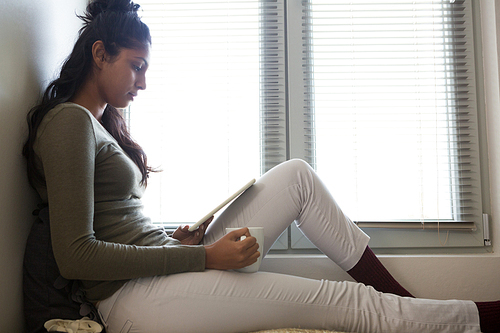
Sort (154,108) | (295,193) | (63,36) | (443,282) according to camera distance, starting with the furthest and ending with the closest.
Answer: (154,108) → (443,282) → (63,36) → (295,193)

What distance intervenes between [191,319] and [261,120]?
0.96 m

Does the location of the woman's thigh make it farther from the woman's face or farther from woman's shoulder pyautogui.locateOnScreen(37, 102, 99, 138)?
the woman's face

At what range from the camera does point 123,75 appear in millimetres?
1072

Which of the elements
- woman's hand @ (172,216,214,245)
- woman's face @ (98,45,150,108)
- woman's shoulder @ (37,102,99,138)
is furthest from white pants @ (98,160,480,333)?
woman's face @ (98,45,150,108)

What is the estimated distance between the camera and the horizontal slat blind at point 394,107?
1.58 meters

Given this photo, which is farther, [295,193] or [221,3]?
[221,3]

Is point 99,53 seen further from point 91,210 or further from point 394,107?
point 394,107

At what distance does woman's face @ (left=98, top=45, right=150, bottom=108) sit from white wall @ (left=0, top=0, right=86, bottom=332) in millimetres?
201

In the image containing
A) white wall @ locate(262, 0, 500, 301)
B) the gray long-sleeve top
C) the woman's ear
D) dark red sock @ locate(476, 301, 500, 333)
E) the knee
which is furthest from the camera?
white wall @ locate(262, 0, 500, 301)

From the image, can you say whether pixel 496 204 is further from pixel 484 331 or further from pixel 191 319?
pixel 191 319

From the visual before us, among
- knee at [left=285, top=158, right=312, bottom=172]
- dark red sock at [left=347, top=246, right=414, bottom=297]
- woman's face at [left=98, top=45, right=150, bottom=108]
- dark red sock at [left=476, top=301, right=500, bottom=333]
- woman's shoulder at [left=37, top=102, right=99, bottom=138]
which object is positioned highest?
woman's face at [left=98, top=45, right=150, bottom=108]

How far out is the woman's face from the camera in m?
1.06

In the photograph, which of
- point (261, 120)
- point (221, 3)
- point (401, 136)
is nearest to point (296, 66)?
point (261, 120)

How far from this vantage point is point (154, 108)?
1.59 meters
